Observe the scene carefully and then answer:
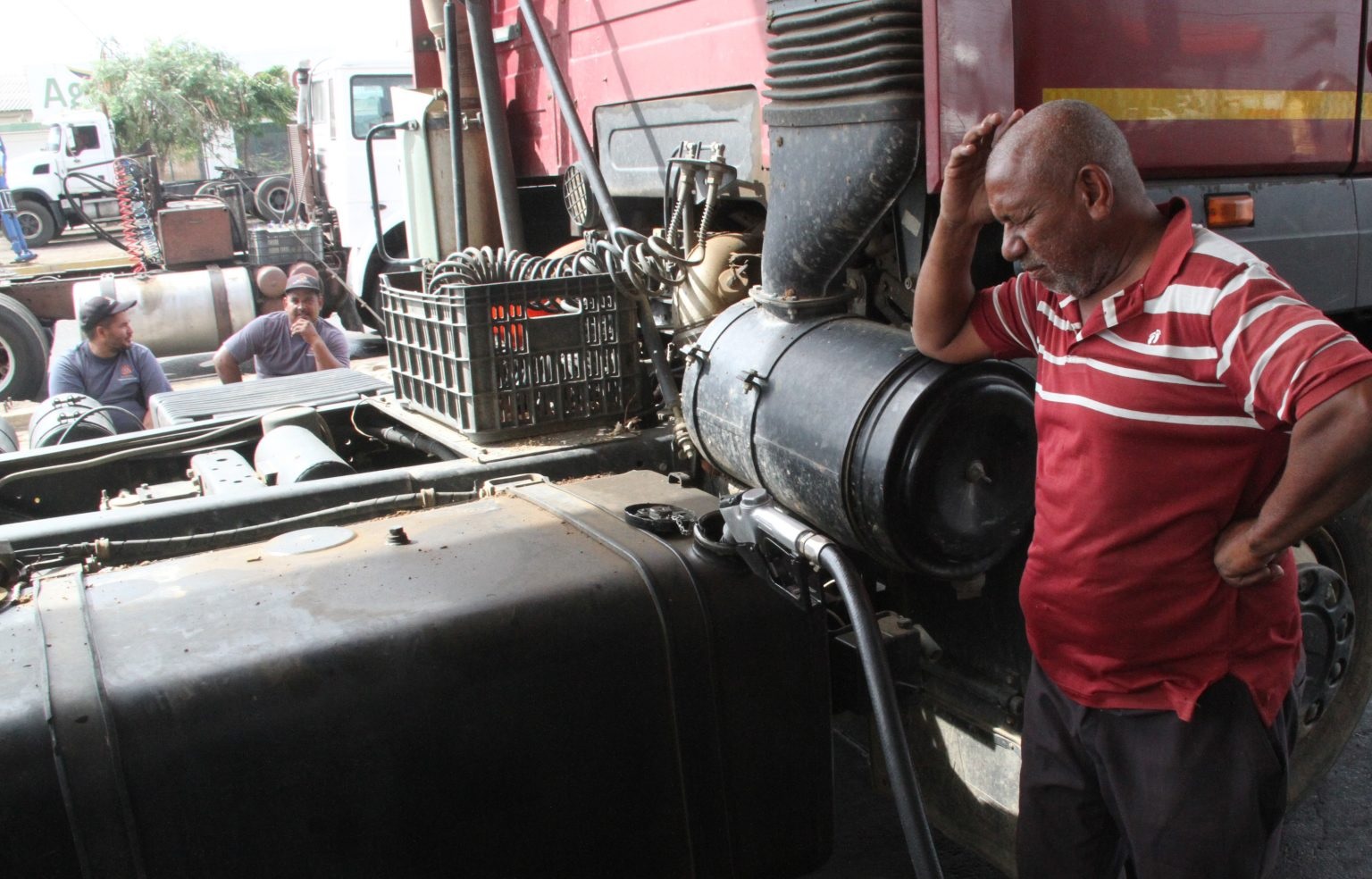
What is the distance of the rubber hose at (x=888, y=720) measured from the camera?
1.61 meters

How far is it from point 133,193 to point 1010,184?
1370cm

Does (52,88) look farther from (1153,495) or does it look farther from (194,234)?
(1153,495)

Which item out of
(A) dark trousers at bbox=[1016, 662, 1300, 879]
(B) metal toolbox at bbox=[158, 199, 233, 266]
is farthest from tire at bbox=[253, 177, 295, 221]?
(A) dark trousers at bbox=[1016, 662, 1300, 879]

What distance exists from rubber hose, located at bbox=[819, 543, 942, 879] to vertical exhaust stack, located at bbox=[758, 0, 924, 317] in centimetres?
64

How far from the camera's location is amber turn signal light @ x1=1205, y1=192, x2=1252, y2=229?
2.37 m

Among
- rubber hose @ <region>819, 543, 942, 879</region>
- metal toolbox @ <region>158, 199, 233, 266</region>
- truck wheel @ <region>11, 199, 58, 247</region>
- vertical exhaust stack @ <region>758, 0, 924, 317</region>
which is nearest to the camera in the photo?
rubber hose @ <region>819, 543, 942, 879</region>

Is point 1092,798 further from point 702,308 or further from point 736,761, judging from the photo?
point 702,308

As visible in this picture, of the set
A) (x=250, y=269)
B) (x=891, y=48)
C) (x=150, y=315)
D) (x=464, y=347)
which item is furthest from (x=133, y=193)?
(x=891, y=48)

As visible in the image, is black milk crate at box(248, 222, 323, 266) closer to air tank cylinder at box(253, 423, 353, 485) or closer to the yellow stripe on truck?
air tank cylinder at box(253, 423, 353, 485)

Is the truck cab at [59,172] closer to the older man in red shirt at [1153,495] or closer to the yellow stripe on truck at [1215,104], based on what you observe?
the yellow stripe on truck at [1215,104]

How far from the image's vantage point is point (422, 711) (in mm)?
1668

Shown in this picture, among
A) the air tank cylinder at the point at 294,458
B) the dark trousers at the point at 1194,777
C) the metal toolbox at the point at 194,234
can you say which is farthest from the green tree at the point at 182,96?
the dark trousers at the point at 1194,777

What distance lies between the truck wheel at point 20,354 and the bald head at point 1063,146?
385 inches

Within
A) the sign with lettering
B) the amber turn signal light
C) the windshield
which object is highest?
the sign with lettering
